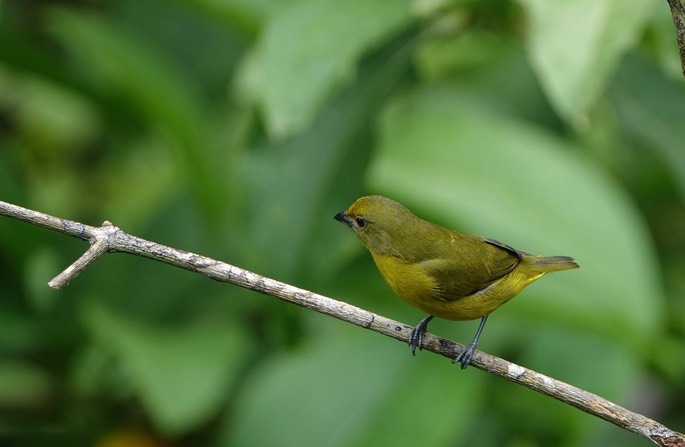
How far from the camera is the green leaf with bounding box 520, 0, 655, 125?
270cm

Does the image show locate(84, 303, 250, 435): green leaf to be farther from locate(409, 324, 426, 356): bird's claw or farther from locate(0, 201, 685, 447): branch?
locate(0, 201, 685, 447): branch

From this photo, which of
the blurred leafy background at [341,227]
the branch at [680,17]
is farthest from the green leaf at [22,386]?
the branch at [680,17]

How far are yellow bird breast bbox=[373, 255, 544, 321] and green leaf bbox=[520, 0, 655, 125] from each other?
60 cm

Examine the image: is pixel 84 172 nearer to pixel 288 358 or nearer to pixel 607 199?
pixel 288 358

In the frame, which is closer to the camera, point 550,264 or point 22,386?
point 550,264

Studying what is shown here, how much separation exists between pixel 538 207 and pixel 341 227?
847mm

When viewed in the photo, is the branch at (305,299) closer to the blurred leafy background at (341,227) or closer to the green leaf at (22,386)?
the blurred leafy background at (341,227)

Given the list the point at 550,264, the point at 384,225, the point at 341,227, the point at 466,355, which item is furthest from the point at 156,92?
the point at 466,355

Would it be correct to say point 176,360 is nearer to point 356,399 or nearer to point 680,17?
point 356,399

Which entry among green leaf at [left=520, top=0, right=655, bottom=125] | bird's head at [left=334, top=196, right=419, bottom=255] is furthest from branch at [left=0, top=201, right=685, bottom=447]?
green leaf at [left=520, top=0, right=655, bottom=125]

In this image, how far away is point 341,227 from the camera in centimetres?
329

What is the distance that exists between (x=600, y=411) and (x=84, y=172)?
3788 mm

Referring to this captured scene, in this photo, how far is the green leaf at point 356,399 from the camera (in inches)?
140

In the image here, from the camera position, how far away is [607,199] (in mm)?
3803
